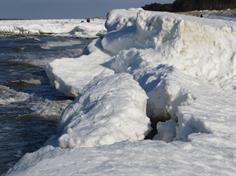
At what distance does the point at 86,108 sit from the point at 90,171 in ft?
9.46

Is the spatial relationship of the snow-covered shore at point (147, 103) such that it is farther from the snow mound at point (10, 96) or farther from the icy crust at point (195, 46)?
the snow mound at point (10, 96)

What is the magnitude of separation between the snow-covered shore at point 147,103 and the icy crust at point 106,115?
0.01m

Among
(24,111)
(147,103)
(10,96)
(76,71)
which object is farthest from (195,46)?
(10,96)

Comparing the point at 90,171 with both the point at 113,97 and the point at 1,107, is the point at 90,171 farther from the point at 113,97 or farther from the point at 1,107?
the point at 1,107

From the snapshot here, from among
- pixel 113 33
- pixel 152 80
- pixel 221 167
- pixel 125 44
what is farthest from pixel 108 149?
pixel 113 33

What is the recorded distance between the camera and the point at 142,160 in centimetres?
456

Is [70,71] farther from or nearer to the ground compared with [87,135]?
nearer to the ground

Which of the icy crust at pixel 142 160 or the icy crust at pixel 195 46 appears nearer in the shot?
the icy crust at pixel 142 160

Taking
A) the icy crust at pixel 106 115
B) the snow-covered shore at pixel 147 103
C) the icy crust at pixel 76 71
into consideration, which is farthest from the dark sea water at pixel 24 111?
the icy crust at pixel 106 115

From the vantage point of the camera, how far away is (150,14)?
11.3m

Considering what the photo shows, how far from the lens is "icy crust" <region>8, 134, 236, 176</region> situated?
429 cm

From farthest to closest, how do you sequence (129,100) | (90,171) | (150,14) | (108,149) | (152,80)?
(150,14), (152,80), (129,100), (108,149), (90,171)

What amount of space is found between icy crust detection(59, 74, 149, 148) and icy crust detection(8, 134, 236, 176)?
0.66m

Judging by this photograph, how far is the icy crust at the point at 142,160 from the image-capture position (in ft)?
14.1
